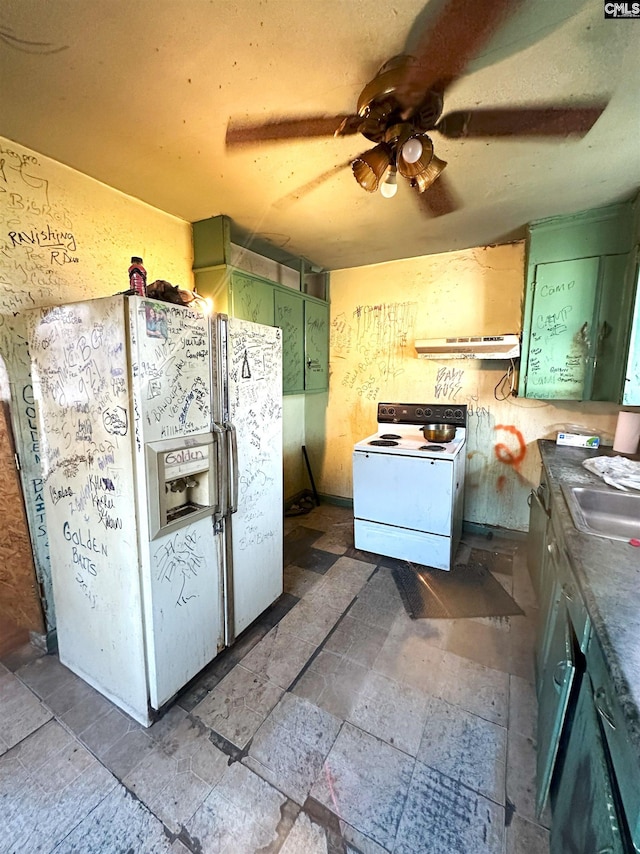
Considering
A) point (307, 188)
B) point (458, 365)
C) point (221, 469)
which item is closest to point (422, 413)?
point (458, 365)

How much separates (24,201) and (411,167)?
5.88ft

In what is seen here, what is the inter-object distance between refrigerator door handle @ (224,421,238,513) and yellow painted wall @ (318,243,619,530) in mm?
2094

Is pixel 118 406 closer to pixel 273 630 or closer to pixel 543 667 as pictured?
pixel 273 630

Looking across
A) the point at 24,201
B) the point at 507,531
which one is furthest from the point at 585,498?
the point at 24,201

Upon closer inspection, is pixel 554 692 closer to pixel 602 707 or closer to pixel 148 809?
pixel 602 707

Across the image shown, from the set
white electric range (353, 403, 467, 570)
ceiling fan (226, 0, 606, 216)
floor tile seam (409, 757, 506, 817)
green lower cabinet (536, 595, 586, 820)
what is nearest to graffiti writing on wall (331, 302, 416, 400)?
white electric range (353, 403, 467, 570)

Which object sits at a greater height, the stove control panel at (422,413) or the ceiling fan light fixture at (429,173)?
the ceiling fan light fixture at (429,173)

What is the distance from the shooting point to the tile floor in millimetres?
1113

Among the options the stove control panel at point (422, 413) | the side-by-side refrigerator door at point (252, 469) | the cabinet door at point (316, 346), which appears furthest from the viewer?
the cabinet door at point (316, 346)

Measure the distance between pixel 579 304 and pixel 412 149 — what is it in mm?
1821

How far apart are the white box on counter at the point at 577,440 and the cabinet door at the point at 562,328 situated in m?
0.31

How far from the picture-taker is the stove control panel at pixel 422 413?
311 centimetres

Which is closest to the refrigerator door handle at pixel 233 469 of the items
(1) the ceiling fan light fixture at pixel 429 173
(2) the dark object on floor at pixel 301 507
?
(1) the ceiling fan light fixture at pixel 429 173

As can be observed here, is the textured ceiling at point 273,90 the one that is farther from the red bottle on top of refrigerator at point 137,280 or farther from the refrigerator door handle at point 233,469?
the refrigerator door handle at point 233,469
